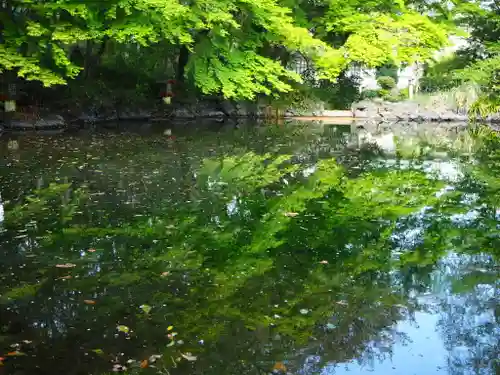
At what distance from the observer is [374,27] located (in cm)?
2650

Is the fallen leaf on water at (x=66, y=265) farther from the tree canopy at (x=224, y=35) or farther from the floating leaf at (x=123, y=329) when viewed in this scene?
the tree canopy at (x=224, y=35)

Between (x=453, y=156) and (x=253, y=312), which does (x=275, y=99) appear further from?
(x=253, y=312)

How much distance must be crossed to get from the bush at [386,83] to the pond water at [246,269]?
2469cm

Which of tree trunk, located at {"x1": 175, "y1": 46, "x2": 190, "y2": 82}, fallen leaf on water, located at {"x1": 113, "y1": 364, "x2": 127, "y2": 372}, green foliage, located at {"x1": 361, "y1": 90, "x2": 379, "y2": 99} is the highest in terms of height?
tree trunk, located at {"x1": 175, "y1": 46, "x2": 190, "y2": 82}

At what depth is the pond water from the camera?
158 inches

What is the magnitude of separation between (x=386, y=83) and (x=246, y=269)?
32.0 m

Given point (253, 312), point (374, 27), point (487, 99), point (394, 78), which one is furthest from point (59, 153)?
point (394, 78)

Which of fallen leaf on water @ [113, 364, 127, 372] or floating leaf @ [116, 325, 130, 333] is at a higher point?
fallen leaf on water @ [113, 364, 127, 372]

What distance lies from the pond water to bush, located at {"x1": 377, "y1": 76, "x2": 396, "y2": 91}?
2469cm

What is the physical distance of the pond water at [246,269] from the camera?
4012 millimetres

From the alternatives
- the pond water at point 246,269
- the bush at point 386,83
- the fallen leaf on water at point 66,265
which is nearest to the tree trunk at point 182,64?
the pond water at point 246,269

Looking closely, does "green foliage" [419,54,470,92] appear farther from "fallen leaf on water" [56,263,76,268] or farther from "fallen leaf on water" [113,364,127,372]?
"fallen leaf on water" [113,364,127,372]

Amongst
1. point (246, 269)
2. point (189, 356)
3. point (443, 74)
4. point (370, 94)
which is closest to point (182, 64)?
point (370, 94)

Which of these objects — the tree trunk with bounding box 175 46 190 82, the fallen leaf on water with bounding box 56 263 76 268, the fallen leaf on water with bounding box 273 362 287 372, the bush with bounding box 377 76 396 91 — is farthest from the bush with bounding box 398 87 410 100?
the fallen leaf on water with bounding box 273 362 287 372
